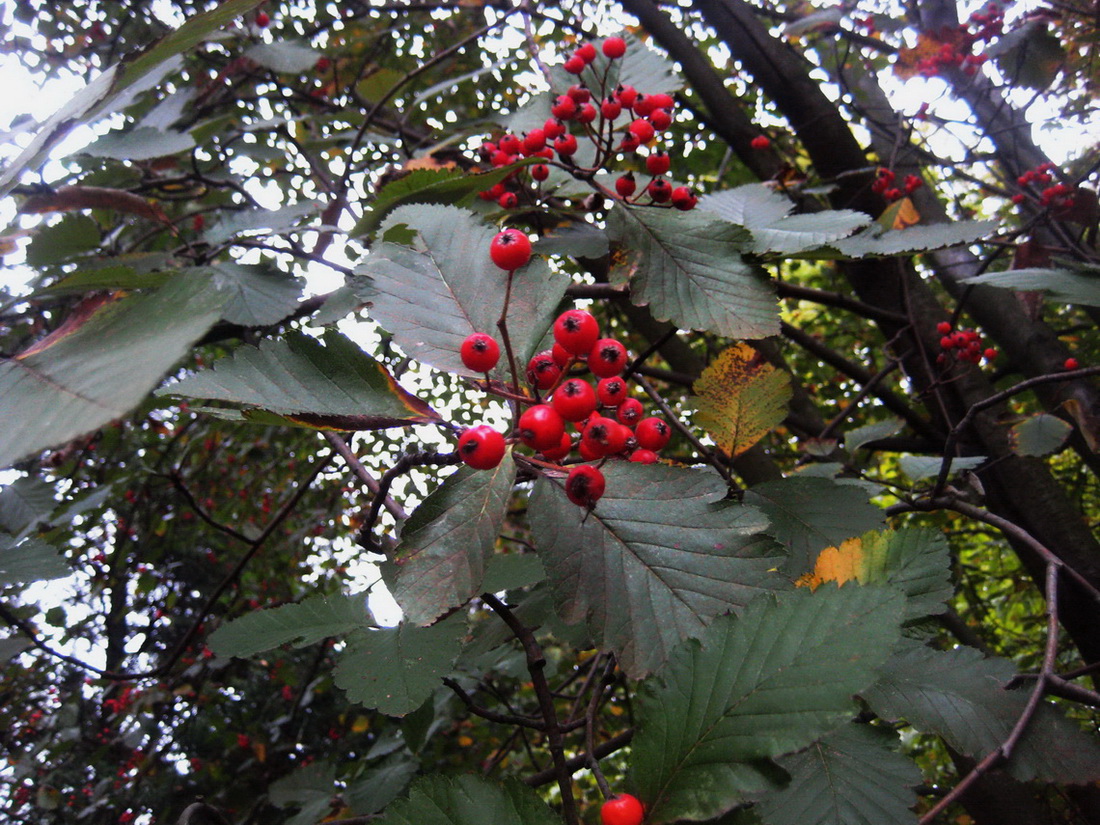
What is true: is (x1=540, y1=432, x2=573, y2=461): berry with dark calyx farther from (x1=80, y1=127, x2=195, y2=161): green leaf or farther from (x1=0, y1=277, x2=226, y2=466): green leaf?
(x1=80, y1=127, x2=195, y2=161): green leaf

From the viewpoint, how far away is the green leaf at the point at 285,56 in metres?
2.63

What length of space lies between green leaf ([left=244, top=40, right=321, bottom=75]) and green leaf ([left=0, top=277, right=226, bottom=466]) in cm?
238

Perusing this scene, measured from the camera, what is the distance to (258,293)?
167 centimetres

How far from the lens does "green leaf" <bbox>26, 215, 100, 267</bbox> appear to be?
193 cm

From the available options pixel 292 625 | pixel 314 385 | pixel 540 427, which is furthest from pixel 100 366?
pixel 292 625

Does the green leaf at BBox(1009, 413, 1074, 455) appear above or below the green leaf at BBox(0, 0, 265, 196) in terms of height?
below

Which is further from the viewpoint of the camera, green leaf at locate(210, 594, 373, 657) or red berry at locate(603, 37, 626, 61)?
red berry at locate(603, 37, 626, 61)

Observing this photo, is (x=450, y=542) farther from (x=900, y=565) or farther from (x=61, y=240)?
(x=61, y=240)

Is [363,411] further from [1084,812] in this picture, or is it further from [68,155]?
[1084,812]

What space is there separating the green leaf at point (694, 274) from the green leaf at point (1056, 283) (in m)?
0.65

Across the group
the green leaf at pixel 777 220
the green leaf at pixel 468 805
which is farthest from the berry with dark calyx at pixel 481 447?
the green leaf at pixel 777 220

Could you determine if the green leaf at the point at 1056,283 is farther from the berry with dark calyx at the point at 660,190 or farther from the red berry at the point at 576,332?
the red berry at the point at 576,332

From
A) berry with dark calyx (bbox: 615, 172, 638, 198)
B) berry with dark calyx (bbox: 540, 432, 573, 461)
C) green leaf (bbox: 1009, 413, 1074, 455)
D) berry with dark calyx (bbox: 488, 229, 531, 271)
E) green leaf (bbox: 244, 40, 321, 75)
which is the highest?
green leaf (bbox: 244, 40, 321, 75)

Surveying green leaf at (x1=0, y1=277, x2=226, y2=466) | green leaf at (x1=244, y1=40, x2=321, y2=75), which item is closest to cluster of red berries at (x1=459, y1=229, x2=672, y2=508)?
green leaf at (x1=0, y1=277, x2=226, y2=466)
